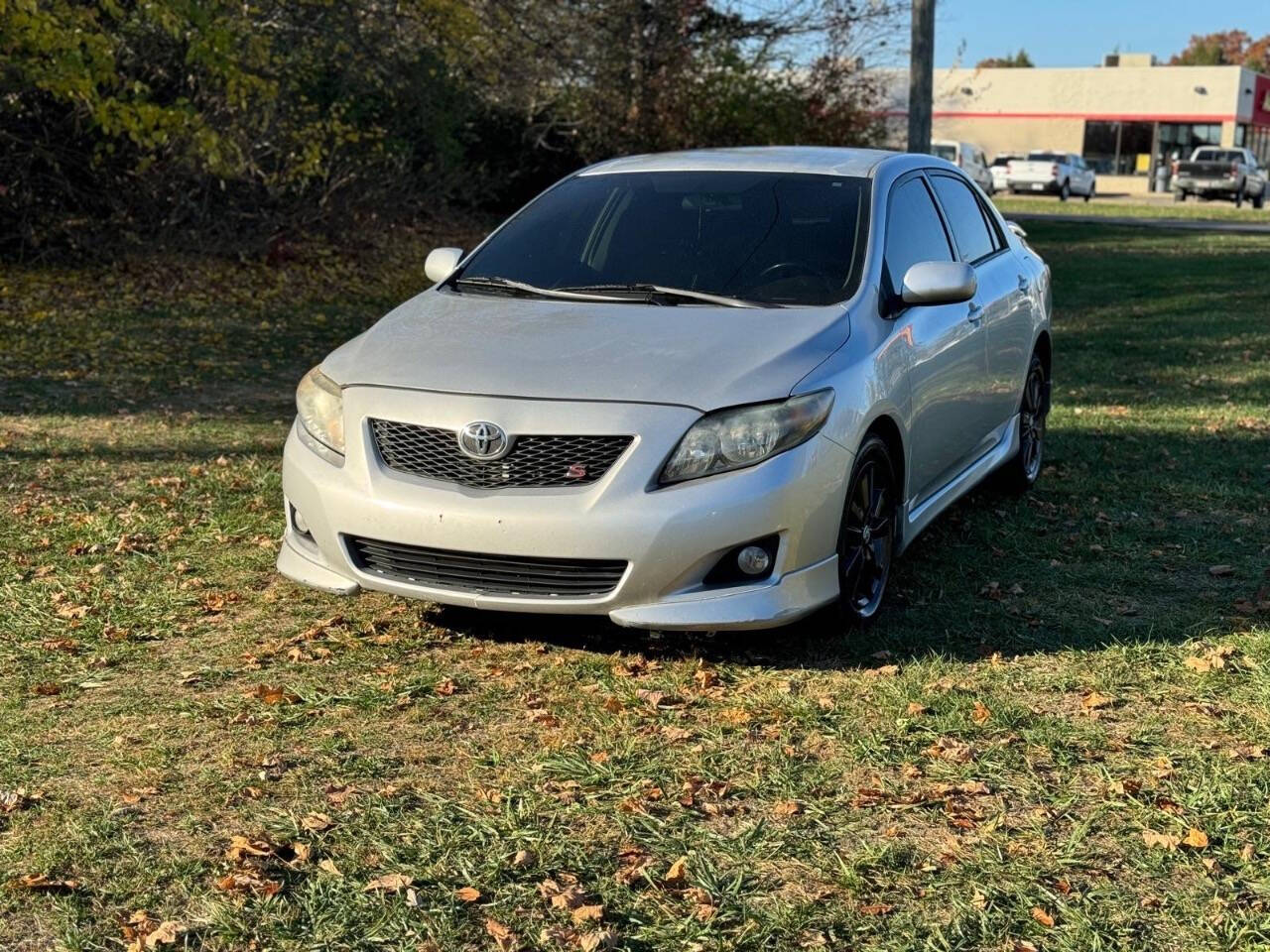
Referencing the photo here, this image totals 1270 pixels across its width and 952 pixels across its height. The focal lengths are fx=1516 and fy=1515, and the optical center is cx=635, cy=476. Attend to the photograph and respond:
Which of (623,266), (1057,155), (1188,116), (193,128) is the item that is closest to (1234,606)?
(623,266)

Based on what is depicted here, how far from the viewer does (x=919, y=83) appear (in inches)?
627

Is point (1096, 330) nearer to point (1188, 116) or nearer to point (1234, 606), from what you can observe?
point (1234, 606)

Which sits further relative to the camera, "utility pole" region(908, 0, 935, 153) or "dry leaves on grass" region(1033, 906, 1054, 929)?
"utility pole" region(908, 0, 935, 153)

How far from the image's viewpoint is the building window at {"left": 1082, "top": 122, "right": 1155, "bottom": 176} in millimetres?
66562

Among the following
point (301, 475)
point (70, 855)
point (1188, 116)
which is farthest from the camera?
point (1188, 116)

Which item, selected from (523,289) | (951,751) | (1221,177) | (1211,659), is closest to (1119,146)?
(1221,177)

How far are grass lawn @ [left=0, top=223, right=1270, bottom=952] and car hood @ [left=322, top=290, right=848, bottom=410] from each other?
95 cm

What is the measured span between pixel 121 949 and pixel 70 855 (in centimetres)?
49

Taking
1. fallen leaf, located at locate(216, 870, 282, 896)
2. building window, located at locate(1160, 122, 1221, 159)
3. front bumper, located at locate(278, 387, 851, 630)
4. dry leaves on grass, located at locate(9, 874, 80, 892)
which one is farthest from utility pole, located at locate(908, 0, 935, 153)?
building window, located at locate(1160, 122, 1221, 159)

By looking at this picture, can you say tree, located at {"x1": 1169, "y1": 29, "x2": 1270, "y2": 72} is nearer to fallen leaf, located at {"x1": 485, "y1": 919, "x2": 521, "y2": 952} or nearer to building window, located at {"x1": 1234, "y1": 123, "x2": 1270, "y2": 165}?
building window, located at {"x1": 1234, "y1": 123, "x2": 1270, "y2": 165}

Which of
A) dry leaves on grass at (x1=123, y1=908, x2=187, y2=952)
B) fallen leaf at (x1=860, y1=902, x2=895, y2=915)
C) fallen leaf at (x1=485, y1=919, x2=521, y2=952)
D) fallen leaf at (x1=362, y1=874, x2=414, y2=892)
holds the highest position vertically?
dry leaves on grass at (x1=123, y1=908, x2=187, y2=952)

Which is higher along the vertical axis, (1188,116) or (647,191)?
(647,191)

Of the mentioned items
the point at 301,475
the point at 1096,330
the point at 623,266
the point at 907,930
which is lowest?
the point at 1096,330

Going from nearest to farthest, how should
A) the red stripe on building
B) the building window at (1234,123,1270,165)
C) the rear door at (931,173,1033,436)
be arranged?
the rear door at (931,173,1033,436)
the red stripe on building
the building window at (1234,123,1270,165)
